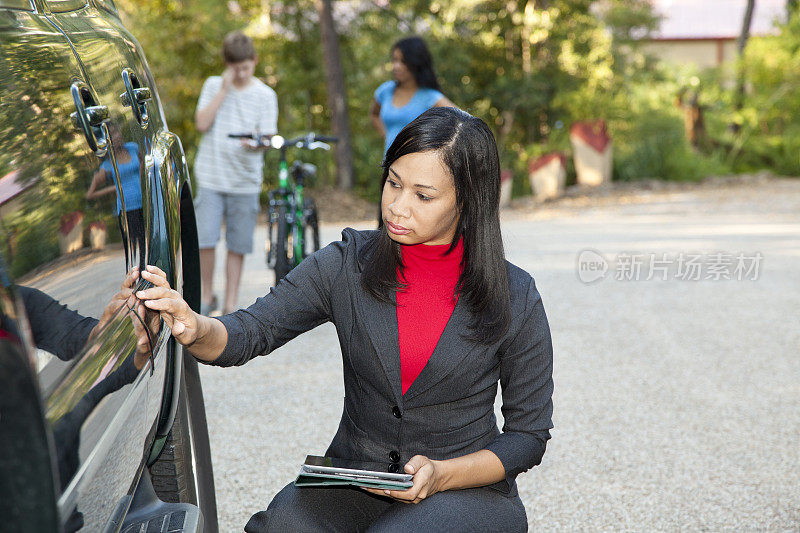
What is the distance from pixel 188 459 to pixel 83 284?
0.94 meters

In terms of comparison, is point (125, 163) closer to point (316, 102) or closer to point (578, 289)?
point (578, 289)

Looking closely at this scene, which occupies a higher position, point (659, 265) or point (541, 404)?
point (541, 404)

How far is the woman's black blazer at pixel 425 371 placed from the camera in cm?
215

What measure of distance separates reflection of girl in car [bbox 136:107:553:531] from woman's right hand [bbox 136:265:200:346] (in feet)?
0.53

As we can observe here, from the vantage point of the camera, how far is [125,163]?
174cm

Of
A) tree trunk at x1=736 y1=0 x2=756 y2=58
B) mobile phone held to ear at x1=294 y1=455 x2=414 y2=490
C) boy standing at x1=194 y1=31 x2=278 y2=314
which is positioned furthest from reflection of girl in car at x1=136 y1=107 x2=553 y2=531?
tree trunk at x1=736 y1=0 x2=756 y2=58

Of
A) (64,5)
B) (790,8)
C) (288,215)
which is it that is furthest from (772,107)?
(64,5)

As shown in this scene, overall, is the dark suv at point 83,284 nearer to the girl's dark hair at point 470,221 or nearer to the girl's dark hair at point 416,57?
the girl's dark hair at point 470,221

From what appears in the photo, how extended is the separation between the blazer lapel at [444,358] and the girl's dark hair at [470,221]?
1.3 inches

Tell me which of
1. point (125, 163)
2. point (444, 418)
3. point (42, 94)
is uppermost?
point (42, 94)

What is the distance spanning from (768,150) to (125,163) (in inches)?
830

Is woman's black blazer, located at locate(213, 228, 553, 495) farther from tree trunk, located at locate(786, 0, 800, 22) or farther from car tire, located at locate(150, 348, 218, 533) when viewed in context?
tree trunk, located at locate(786, 0, 800, 22)

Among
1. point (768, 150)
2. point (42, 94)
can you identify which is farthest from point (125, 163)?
point (768, 150)

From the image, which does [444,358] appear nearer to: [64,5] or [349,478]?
[349,478]
